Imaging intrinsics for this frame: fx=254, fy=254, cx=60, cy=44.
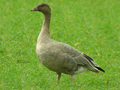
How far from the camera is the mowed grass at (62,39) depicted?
5.91 m

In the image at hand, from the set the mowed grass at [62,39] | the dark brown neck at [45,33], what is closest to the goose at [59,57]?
the dark brown neck at [45,33]

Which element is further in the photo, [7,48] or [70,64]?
[7,48]

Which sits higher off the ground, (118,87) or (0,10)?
(118,87)

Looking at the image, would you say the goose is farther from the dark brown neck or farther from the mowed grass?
the mowed grass

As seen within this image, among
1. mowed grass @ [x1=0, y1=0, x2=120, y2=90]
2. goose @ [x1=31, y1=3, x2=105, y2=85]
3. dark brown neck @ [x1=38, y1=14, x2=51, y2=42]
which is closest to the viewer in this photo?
goose @ [x1=31, y1=3, x2=105, y2=85]

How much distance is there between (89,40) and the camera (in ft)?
28.5

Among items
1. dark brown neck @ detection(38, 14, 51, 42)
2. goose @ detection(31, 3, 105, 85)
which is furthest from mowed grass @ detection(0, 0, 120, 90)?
dark brown neck @ detection(38, 14, 51, 42)

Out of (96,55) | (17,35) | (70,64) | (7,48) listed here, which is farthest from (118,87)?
(17,35)

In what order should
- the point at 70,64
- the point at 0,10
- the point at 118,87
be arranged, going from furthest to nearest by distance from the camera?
the point at 0,10
the point at 118,87
the point at 70,64

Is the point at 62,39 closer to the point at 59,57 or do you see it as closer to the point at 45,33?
the point at 45,33

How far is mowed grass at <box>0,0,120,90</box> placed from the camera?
5.91 meters

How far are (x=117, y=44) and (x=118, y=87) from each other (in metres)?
3.07

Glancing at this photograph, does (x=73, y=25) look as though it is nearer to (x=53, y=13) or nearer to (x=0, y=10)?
(x=53, y=13)

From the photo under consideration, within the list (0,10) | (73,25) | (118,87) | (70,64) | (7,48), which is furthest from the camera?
(0,10)
